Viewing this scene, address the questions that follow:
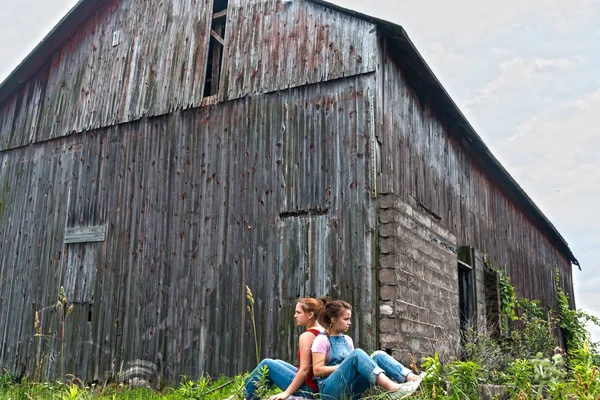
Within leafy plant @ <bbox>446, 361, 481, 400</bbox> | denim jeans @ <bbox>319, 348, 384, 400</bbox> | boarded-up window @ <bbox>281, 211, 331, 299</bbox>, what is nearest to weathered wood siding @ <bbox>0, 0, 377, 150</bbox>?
boarded-up window @ <bbox>281, 211, 331, 299</bbox>

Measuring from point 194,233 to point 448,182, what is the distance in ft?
16.5

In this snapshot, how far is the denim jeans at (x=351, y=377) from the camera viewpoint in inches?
207

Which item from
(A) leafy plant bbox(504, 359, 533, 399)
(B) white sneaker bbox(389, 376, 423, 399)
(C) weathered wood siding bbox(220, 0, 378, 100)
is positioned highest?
(C) weathered wood siding bbox(220, 0, 378, 100)

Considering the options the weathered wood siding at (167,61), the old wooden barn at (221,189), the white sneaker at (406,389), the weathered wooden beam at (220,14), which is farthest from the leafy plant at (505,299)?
the white sneaker at (406,389)

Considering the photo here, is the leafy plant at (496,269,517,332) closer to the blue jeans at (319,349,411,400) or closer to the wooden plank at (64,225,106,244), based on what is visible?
the wooden plank at (64,225,106,244)

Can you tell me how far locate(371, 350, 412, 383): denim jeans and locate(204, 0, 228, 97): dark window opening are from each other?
631 centimetres

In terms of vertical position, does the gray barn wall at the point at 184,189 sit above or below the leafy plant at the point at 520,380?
above

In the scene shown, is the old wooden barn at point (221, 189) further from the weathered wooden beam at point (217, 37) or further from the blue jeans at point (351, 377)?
the blue jeans at point (351, 377)

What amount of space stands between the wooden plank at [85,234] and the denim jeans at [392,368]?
6845 millimetres

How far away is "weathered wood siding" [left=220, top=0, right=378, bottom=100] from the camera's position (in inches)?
364

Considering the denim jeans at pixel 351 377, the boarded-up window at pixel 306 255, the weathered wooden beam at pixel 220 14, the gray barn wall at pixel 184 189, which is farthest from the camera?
the weathered wooden beam at pixel 220 14

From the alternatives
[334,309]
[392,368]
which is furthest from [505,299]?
[334,309]

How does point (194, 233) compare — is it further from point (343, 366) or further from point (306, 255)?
point (343, 366)

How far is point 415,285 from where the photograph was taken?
9008mm
